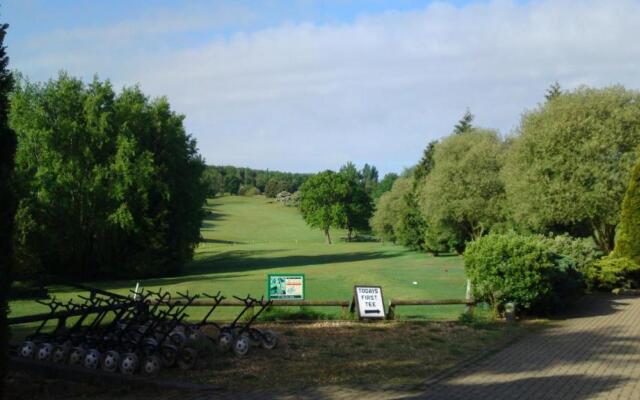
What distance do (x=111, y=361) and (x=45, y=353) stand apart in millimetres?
1251

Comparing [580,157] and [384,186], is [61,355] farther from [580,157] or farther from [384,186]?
[384,186]

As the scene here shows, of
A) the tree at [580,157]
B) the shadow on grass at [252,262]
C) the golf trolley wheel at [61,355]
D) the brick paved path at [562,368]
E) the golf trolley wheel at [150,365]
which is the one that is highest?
the tree at [580,157]

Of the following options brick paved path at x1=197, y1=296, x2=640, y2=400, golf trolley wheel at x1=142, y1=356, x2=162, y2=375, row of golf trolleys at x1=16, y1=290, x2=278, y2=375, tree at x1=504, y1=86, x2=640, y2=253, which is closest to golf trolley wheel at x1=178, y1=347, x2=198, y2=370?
row of golf trolleys at x1=16, y1=290, x2=278, y2=375

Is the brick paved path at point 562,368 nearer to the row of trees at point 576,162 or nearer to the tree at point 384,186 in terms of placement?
the row of trees at point 576,162

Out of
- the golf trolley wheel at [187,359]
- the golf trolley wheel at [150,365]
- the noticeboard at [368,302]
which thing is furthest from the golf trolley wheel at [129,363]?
the noticeboard at [368,302]

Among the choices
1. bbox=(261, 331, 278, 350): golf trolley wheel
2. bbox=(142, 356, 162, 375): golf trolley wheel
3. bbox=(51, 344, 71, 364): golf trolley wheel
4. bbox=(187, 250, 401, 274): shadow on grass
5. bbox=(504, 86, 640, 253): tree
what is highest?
bbox=(504, 86, 640, 253): tree

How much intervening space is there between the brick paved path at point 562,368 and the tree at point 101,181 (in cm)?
3440

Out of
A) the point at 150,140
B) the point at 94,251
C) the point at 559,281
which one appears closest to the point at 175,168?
the point at 150,140

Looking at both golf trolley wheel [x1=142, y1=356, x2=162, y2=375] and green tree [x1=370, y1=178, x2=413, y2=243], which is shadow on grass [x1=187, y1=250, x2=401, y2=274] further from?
golf trolley wheel [x1=142, y1=356, x2=162, y2=375]

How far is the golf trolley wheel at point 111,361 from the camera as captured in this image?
10.6 metres

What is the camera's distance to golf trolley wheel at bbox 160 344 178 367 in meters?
11.4

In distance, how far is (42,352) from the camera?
11.0m

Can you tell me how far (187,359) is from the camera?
1159cm

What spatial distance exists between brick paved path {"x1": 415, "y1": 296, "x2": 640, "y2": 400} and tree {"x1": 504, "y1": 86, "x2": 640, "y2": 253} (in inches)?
514
